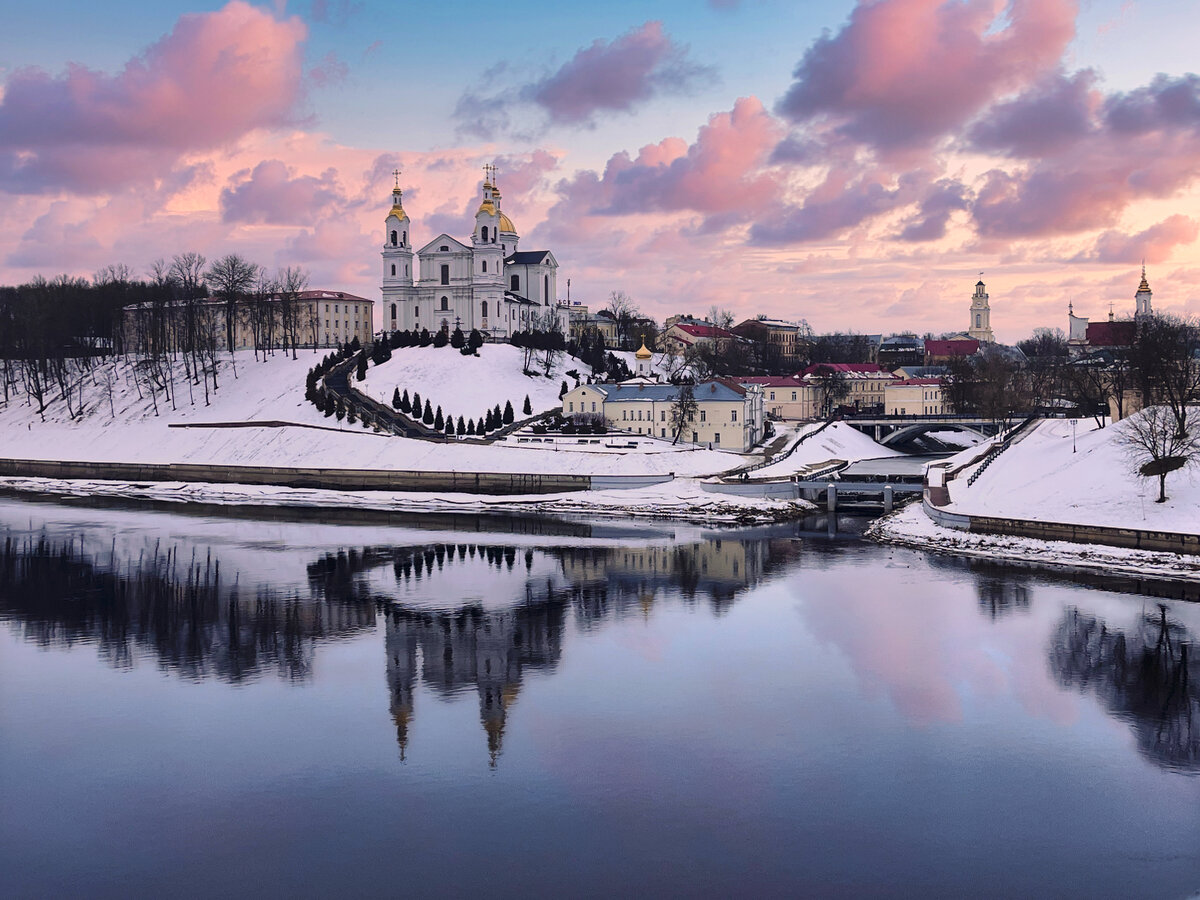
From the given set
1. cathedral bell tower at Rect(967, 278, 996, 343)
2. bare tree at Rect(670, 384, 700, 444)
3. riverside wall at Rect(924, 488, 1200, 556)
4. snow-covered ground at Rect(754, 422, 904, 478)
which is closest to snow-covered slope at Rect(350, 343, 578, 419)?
bare tree at Rect(670, 384, 700, 444)

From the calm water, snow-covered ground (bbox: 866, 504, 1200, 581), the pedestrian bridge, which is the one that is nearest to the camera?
the calm water

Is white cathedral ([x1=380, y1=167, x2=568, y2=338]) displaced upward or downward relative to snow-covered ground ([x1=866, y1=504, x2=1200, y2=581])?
upward

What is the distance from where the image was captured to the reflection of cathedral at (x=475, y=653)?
Result: 26.8 meters

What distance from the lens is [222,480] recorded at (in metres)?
75.1

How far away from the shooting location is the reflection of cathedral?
2681 cm

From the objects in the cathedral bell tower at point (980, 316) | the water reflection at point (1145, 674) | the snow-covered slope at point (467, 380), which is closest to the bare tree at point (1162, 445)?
the water reflection at point (1145, 674)

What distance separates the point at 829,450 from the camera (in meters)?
78.4

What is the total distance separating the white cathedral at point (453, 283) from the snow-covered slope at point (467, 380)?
739 cm

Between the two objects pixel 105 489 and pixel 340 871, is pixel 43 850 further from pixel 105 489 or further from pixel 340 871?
pixel 105 489

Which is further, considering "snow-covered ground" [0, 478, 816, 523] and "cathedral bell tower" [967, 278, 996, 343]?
"cathedral bell tower" [967, 278, 996, 343]

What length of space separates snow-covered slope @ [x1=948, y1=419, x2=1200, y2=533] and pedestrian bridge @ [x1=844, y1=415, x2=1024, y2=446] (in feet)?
61.8

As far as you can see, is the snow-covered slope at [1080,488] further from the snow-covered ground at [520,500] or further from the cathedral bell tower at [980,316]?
the cathedral bell tower at [980,316]

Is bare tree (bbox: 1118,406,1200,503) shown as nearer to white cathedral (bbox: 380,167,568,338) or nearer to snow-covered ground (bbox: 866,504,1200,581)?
snow-covered ground (bbox: 866,504,1200,581)

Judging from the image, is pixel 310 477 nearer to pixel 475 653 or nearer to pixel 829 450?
pixel 829 450
